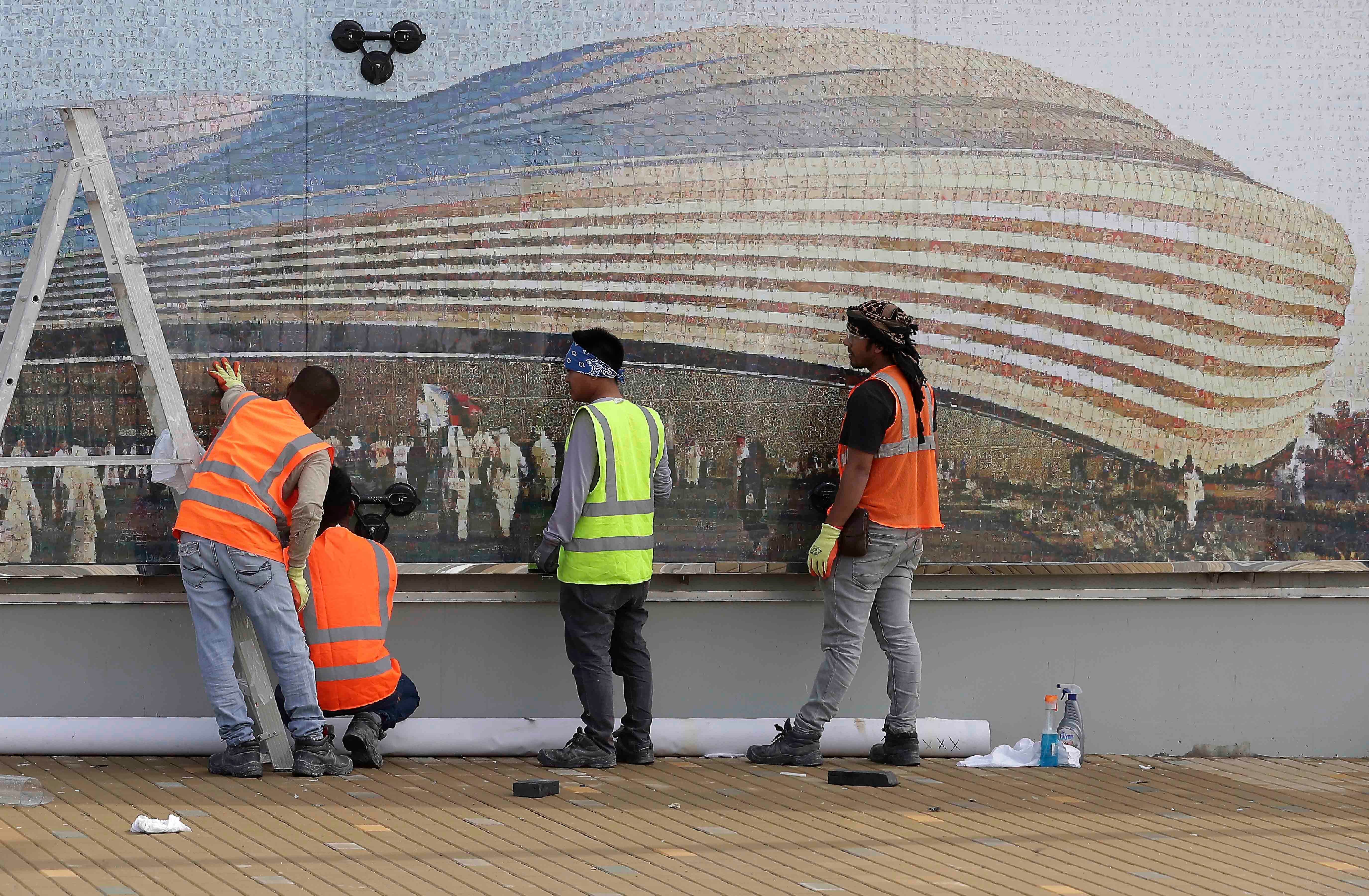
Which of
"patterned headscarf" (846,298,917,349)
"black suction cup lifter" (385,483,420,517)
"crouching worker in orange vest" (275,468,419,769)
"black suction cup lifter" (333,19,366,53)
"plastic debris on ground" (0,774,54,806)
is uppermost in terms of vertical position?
"black suction cup lifter" (333,19,366,53)

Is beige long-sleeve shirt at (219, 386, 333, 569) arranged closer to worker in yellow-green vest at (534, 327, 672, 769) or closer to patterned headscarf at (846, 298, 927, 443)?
worker in yellow-green vest at (534, 327, 672, 769)

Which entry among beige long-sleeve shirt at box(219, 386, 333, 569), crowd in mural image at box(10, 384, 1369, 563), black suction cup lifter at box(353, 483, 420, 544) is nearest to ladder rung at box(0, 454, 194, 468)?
crowd in mural image at box(10, 384, 1369, 563)

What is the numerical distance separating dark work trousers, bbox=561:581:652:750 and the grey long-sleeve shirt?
8.8 inches

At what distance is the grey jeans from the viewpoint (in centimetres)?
607

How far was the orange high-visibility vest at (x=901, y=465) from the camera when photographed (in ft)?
19.9

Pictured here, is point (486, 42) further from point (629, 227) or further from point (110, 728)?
point (110, 728)

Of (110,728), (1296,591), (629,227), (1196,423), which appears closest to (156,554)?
(110,728)

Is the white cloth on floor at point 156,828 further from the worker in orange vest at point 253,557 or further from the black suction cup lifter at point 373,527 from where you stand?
the black suction cup lifter at point 373,527

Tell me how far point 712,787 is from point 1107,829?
145cm

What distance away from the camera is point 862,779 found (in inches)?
227

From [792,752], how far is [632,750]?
649mm

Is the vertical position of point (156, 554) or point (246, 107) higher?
point (246, 107)

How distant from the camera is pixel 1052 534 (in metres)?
6.47

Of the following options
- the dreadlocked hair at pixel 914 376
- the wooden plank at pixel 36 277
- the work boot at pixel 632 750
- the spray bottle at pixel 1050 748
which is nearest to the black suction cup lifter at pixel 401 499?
the work boot at pixel 632 750
